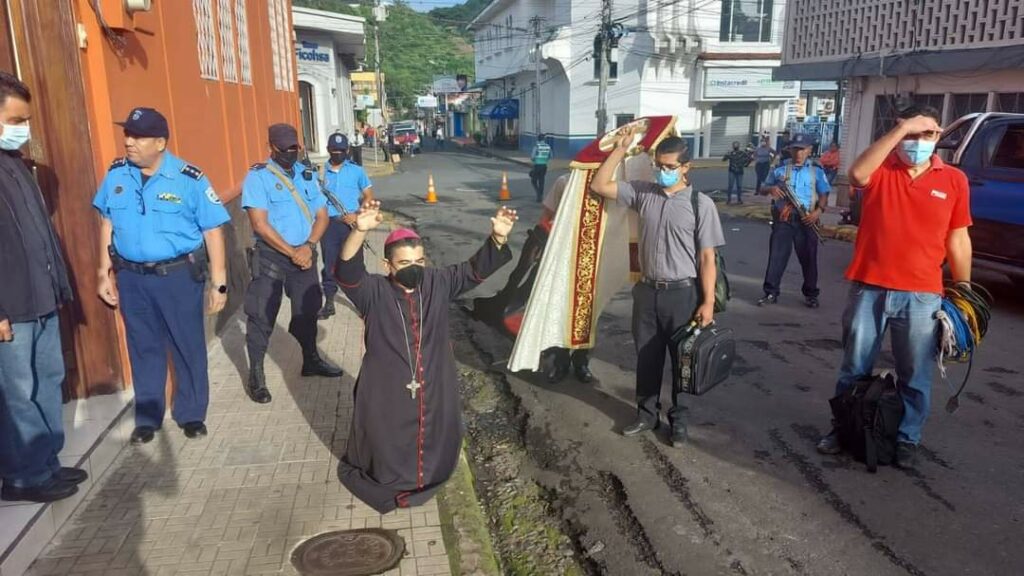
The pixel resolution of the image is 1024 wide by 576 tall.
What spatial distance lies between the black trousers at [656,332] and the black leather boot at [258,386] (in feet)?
8.69

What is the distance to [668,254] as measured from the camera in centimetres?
457

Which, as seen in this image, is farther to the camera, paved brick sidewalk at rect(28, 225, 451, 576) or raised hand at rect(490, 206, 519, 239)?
raised hand at rect(490, 206, 519, 239)

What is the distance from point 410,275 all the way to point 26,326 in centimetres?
180

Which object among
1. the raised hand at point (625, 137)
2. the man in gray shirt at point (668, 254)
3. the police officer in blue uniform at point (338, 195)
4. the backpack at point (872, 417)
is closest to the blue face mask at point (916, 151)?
the man in gray shirt at point (668, 254)

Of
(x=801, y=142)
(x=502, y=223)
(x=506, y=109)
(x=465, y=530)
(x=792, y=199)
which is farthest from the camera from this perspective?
(x=506, y=109)

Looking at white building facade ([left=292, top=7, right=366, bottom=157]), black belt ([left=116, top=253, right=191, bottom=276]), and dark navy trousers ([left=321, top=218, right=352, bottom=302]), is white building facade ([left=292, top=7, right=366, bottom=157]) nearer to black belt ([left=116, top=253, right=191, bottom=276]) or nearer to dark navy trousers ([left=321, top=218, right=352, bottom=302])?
dark navy trousers ([left=321, top=218, right=352, bottom=302])

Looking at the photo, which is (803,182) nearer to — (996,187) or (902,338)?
(996,187)

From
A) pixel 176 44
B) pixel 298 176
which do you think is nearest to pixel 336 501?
pixel 298 176

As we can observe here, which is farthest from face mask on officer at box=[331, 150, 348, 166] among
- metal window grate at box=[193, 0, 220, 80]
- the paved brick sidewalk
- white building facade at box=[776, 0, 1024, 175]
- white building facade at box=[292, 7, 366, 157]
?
white building facade at box=[292, 7, 366, 157]

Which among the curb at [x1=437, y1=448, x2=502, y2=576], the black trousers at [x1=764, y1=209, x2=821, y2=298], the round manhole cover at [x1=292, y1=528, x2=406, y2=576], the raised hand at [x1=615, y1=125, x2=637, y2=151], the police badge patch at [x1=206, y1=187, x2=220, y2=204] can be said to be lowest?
the curb at [x1=437, y1=448, x2=502, y2=576]

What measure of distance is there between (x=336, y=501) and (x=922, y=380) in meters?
3.35

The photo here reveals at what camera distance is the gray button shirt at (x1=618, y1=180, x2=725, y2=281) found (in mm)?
4562

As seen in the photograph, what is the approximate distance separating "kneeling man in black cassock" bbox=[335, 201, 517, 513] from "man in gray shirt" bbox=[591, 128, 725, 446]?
1.20 m

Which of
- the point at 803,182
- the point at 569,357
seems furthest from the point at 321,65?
the point at 569,357
